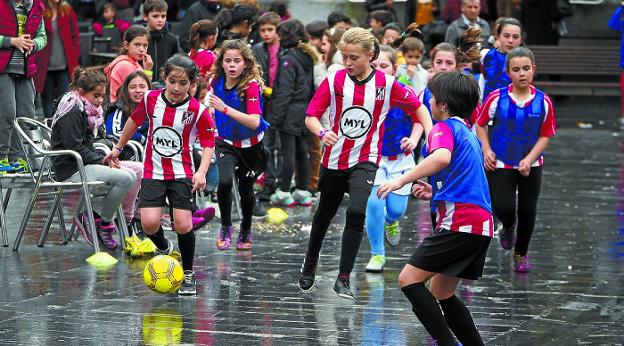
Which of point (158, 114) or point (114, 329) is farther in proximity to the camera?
point (158, 114)

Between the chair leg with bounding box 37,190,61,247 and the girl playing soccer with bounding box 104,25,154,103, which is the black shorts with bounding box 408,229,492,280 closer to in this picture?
the chair leg with bounding box 37,190,61,247

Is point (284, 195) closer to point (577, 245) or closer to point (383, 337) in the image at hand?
point (577, 245)

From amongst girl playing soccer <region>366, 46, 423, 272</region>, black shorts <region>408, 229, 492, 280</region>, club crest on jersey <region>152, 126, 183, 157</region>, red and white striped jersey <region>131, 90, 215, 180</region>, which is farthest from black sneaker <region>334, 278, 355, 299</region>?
black shorts <region>408, 229, 492, 280</region>

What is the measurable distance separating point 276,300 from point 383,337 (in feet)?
4.35

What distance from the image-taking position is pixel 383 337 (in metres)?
7.73

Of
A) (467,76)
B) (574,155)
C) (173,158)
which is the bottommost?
(574,155)

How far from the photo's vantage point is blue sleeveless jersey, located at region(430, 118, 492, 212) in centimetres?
704

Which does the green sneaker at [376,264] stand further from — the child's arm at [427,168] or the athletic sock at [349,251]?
the child's arm at [427,168]

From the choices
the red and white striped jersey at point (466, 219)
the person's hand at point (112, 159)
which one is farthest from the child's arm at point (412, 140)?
the person's hand at point (112, 159)

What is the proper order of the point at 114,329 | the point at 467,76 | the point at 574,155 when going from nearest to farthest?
the point at 467,76 < the point at 114,329 < the point at 574,155

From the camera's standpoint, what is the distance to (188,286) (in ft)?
29.7

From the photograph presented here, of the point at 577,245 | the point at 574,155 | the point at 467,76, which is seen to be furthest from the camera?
the point at 574,155

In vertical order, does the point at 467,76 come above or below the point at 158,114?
above

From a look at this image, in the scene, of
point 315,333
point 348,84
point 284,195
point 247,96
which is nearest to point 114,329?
point 315,333
